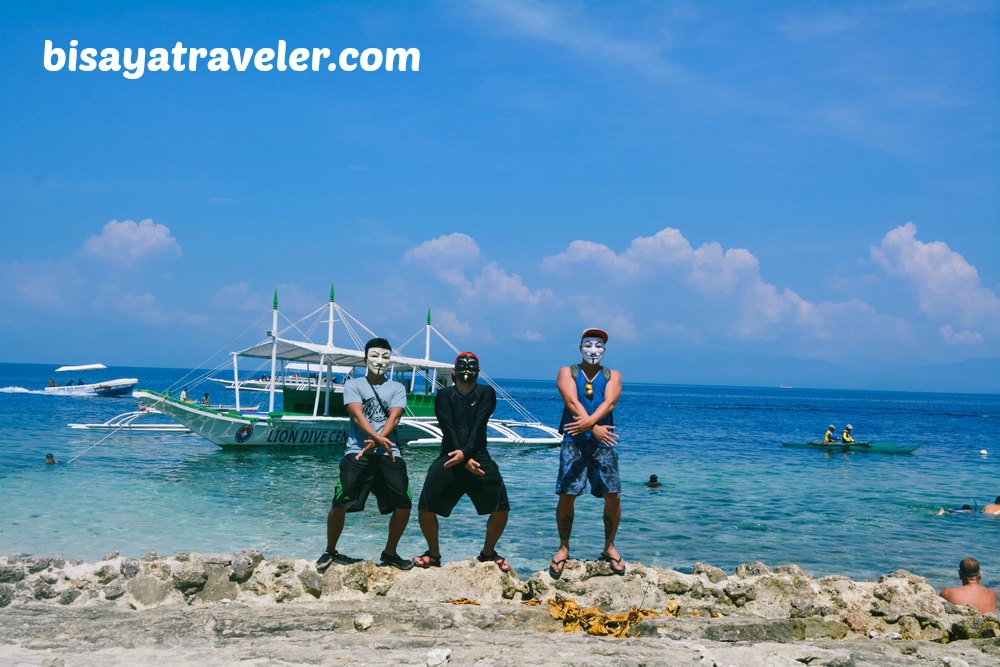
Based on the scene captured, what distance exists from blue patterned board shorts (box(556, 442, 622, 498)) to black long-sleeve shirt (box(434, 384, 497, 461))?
0.70 m

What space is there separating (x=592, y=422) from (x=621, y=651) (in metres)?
1.78

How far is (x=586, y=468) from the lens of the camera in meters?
6.40

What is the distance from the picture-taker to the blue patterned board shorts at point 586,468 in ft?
20.8

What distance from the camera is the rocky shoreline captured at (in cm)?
497

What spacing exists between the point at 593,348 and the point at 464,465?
1452 mm

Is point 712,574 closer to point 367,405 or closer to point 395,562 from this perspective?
point 395,562

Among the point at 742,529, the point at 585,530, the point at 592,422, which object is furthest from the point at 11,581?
the point at 742,529

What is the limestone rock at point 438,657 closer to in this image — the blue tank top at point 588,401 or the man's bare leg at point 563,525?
the man's bare leg at point 563,525

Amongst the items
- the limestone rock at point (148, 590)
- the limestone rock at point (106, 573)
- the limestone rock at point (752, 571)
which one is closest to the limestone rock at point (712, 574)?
the limestone rock at point (752, 571)

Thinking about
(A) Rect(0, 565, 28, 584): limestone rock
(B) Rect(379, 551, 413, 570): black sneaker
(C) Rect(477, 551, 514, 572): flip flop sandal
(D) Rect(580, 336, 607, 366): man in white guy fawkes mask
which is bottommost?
(A) Rect(0, 565, 28, 584): limestone rock

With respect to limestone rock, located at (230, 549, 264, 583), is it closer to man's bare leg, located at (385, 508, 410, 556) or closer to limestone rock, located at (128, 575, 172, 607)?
limestone rock, located at (128, 575, 172, 607)

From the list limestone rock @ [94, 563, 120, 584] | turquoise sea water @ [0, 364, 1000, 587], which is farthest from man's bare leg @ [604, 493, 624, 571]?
limestone rock @ [94, 563, 120, 584]

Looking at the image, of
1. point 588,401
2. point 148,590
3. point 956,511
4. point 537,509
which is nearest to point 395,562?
point 148,590

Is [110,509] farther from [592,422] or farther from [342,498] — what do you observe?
[592,422]
